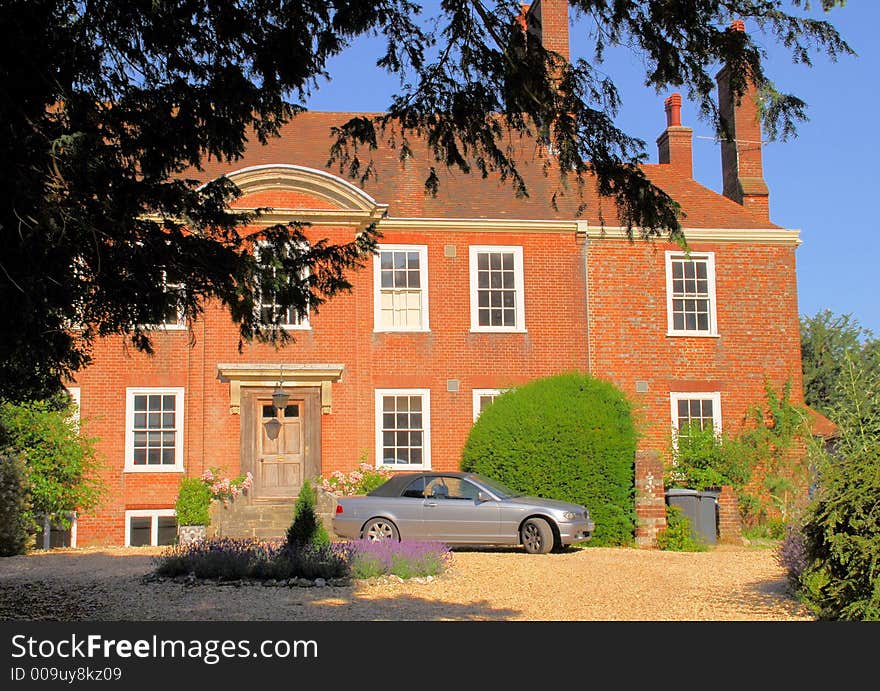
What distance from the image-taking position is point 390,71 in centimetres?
891

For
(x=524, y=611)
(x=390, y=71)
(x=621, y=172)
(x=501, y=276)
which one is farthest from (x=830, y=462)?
(x=501, y=276)

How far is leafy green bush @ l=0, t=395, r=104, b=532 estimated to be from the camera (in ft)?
66.3

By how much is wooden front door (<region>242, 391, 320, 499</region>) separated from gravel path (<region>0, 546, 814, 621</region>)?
20.4ft

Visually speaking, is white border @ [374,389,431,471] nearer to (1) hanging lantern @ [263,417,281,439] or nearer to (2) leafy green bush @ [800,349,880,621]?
(1) hanging lantern @ [263,417,281,439]

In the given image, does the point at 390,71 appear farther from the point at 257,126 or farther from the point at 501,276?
the point at 501,276

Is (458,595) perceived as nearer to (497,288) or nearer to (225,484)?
(225,484)

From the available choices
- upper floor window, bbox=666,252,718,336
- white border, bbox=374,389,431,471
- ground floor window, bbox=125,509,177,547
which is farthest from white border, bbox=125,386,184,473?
upper floor window, bbox=666,252,718,336

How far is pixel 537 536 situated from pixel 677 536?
11.0ft

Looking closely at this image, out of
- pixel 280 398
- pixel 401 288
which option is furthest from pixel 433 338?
pixel 280 398

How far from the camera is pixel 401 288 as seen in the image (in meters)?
24.2

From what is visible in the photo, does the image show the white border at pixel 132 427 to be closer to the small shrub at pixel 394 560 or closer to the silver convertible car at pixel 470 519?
the silver convertible car at pixel 470 519

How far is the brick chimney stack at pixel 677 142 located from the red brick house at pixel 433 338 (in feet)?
6.01

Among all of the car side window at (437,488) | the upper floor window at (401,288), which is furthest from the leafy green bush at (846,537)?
the upper floor window at (401,288)

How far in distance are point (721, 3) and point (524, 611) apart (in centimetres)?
657
